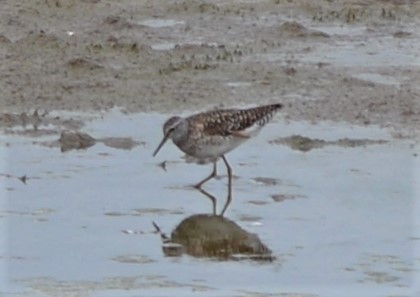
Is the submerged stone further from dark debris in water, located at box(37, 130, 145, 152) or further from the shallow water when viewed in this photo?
dark debris in water, located at box(37, 130, 145, 152)

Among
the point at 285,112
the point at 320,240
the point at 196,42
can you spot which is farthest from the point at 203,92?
the point at 320,240

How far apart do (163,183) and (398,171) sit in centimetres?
168

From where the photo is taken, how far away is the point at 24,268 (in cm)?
879

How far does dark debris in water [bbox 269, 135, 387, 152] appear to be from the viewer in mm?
11742

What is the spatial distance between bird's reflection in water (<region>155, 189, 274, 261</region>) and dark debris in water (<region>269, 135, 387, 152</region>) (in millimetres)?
1830

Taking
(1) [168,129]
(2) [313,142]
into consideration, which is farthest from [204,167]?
(2) [313,142]

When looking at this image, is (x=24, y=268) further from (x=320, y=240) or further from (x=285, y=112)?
(x=285, y=112)

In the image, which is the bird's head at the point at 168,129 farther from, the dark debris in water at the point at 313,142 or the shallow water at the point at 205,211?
the dark debris in water at the point at 313,142

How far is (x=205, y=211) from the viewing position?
10.2 m

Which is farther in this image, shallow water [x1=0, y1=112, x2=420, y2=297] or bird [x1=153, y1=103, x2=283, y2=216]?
bird [x1=153, y1=103, x2=283, y2=216]

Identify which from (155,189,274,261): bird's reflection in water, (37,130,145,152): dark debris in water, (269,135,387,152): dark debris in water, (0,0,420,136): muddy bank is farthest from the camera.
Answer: (0,0,420,136): muddy bank

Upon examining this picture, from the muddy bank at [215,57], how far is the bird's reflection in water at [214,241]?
2.73m

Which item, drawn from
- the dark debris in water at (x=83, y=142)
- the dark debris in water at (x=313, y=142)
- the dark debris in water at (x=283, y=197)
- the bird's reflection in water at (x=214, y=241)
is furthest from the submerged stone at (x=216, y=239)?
the dark debris in water at (x=313, y=142)

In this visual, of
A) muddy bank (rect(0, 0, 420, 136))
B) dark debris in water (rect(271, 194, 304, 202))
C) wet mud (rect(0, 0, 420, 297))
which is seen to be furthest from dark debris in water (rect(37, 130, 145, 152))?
dark debris in water (rect(271, 194, 304, 202))
